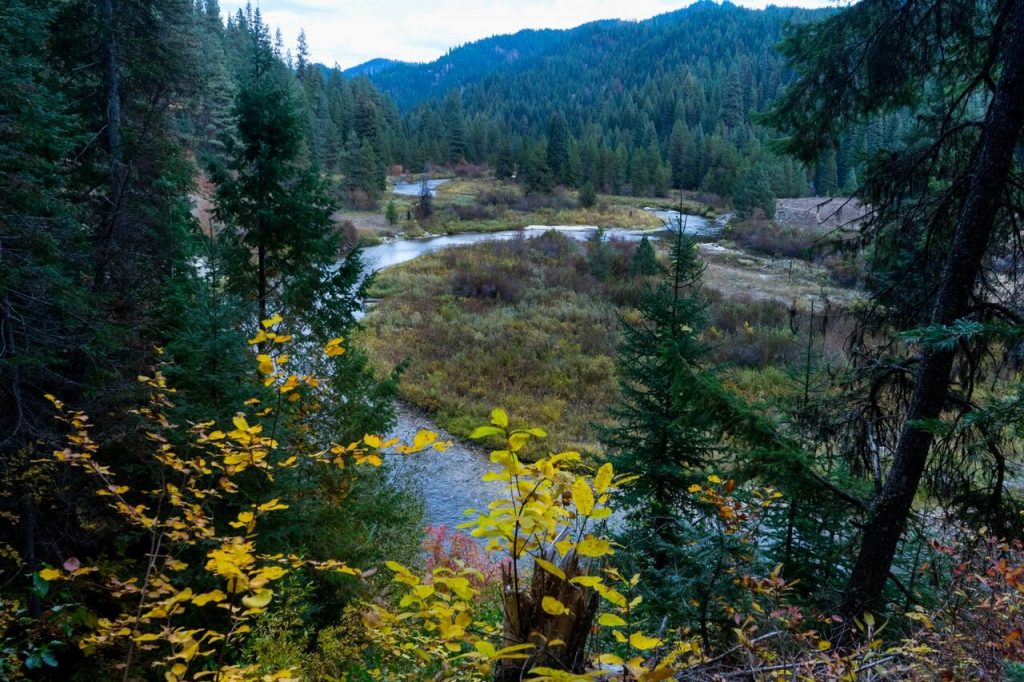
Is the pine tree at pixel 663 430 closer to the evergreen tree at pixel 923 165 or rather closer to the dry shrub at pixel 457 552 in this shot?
the evergreen tree at pixel 923 165

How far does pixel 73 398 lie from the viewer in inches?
261

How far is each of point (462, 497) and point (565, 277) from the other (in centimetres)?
1729

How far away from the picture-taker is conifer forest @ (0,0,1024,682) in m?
2.59

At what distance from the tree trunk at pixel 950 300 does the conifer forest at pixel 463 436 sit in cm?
2

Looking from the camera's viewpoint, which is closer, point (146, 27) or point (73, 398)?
point (73, 398)

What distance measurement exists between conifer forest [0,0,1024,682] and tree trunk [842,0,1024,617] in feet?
0.06

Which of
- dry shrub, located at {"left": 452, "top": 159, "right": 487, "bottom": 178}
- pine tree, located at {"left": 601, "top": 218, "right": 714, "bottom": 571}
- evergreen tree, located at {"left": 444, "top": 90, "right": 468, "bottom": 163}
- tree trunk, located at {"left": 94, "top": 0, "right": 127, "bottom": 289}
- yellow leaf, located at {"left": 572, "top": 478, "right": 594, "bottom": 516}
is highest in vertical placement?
evergreen tree, located at {"left": 444, "top": 90, "right": 468, "bottom": 163}

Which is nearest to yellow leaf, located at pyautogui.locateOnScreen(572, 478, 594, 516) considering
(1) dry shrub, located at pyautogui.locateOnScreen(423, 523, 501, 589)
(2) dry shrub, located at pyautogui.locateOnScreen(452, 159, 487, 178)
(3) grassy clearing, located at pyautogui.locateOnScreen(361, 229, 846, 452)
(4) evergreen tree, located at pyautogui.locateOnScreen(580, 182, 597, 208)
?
(1) dry shrub, located at pyautogui.locateOnScreen(423, 523, 501, 589)

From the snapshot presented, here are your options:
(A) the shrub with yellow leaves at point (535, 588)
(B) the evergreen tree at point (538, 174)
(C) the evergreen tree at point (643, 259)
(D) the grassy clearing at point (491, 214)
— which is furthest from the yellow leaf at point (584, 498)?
(B) the evergreen tree at point (538, 174)

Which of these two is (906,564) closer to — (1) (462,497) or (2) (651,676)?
(2) (651,676)

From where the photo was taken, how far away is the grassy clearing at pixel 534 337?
1706cm

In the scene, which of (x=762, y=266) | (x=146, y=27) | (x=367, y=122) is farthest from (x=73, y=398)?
(x=367, y=122)

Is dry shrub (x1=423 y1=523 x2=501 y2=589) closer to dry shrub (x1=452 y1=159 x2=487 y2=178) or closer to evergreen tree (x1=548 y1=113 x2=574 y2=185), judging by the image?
evergreen tree (x1=548 y1=113 x2=574 y2=185)

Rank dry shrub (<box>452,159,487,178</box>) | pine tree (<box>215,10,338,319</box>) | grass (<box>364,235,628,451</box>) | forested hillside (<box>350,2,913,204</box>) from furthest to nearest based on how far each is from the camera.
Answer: dry shrub (<box>452,159,487,178</box>) → forested hillside (<box>350,2,913,204</box>) → grass (<box>364,235,628,451</box>) → pine tree (<box>215,10,338,319</box>)
